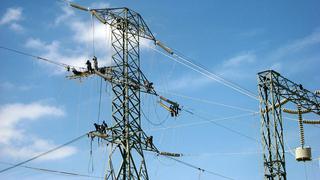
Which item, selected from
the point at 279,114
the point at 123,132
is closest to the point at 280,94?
the point at 279,114

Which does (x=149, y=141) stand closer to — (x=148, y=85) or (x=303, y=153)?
(x=148, y=85)

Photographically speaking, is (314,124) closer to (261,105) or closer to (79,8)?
(261,105)

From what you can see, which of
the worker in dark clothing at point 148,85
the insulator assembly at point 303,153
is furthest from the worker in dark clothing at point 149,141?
the insulator assembly at point 303,153

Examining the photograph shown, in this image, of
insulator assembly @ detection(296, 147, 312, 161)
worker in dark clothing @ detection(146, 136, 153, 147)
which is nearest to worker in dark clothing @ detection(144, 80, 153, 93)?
worker in dark clothing @ detection(146, 136, 153, 147)

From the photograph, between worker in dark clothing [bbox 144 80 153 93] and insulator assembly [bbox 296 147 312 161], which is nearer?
insulator assembly [bbox 296 147 312 161]

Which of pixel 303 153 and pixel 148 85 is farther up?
pixel 148 85

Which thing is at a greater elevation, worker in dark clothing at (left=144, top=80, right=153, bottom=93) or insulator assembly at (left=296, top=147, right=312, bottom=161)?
worker in dark clothing at (left=144, top=80, right=153, bottom=93)

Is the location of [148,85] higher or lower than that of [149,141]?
higher

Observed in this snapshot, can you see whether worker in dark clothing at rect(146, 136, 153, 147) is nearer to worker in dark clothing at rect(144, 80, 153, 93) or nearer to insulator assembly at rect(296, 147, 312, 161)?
worker in dark clothing at rect(144, 80, 153, 93)

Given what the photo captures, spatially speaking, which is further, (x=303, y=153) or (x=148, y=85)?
(x=148, y=85)

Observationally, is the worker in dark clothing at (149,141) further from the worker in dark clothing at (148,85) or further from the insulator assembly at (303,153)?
the insulator assembly at (303,153)

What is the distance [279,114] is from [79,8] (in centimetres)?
1819

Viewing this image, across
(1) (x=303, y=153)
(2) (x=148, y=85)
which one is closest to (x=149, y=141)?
(2) (x=148, y=85)

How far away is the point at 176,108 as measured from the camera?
58062 millimetres
